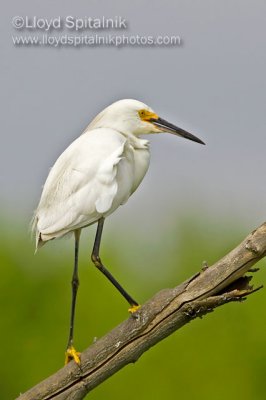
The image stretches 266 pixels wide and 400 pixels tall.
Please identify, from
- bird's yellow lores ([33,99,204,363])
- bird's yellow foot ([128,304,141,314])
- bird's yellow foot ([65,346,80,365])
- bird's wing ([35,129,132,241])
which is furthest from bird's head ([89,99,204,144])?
bird's yellow foot ([65,346,80,365])

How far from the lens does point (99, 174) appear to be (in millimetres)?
5020

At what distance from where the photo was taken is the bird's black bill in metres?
5.34

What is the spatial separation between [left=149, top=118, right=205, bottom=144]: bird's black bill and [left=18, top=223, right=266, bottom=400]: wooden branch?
0.95 m

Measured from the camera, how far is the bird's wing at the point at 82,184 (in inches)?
197

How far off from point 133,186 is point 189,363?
10524mm

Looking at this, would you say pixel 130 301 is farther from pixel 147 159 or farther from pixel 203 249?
pixel 203 249

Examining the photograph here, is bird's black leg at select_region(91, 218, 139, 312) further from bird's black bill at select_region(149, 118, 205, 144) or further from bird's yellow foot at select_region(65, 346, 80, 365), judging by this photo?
bird's black bill at select_region(149, 118, 205, 144)

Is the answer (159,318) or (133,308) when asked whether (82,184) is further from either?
(159,318)

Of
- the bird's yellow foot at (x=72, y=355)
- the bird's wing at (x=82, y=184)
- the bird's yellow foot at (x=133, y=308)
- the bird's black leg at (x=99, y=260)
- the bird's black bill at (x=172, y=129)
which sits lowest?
the bird's yellow foot at (x=72, y=355)

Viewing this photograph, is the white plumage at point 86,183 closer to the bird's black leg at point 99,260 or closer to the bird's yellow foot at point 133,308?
the bird's black leg at point 99,260

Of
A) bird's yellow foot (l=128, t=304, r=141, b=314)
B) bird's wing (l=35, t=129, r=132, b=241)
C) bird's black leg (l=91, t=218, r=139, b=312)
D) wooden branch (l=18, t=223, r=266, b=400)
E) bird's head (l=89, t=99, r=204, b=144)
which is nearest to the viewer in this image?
Result: wooden branch (l=18, t=223, r=266, b=400)

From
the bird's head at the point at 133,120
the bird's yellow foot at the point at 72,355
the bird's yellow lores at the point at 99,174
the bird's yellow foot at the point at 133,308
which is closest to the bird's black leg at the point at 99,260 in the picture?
the bird's yellow lores at the point at 99,174

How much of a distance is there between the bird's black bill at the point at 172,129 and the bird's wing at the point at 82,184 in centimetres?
23

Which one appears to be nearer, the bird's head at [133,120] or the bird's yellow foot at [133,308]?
the bird's yellow foot at [133,308]
